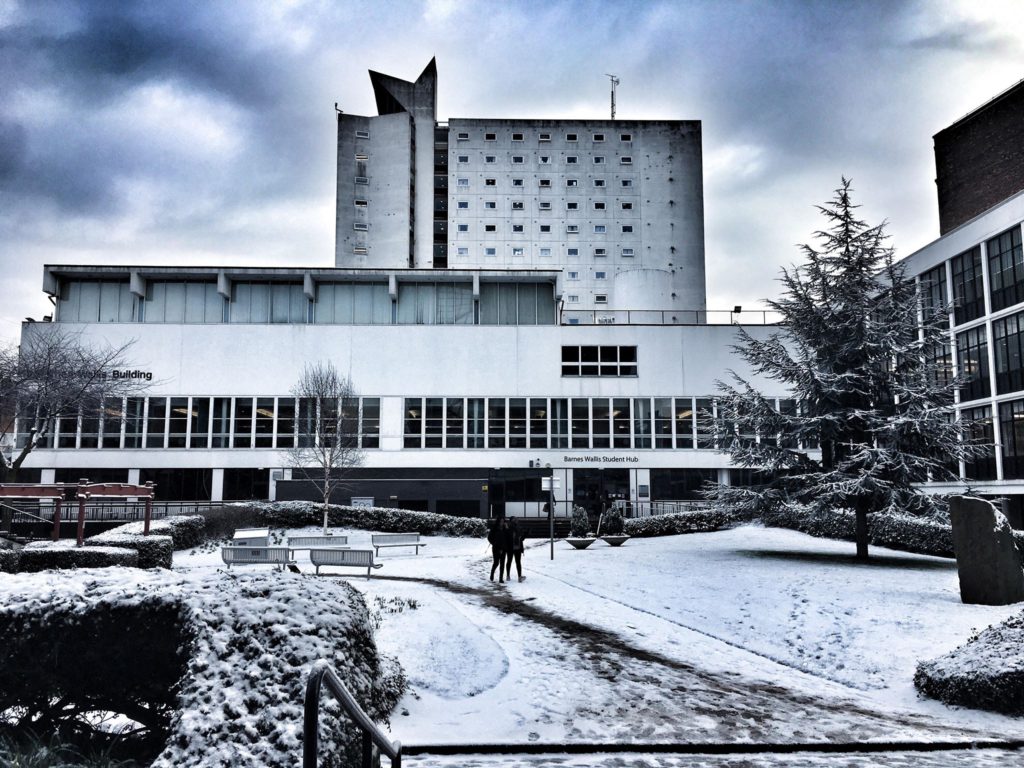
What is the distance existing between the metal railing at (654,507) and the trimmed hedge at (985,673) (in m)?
30.1

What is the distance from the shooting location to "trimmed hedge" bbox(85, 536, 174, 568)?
60.2 ft

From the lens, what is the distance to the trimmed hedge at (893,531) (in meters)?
22.1

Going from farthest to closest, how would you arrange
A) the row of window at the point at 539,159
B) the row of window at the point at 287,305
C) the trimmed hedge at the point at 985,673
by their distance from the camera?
the row of window at the point at 539,159
the row of window at the point at 287,305
the trimmed hedge at the point at 985,673

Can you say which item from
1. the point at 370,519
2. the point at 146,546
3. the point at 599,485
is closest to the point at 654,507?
the point at 599,485

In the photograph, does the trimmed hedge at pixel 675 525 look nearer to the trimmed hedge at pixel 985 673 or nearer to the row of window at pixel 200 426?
the row of window at pixel 200 426

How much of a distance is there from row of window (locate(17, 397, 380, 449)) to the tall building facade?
32.3 metres

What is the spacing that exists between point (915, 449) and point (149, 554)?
19485 millimetres

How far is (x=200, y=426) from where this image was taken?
1759 inches

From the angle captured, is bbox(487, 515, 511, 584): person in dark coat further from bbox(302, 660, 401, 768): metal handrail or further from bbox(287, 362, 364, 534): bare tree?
bbox(287, 362, 364, 534): bare tree

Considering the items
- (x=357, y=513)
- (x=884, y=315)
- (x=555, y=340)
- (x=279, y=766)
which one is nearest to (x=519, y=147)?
(x=555, y=340)

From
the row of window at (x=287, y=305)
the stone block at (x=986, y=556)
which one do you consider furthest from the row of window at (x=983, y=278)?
the stone block at (x=986, y=556)

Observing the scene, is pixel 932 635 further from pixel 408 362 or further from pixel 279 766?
pixel 408 362

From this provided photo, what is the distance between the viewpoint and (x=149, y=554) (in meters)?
18.5

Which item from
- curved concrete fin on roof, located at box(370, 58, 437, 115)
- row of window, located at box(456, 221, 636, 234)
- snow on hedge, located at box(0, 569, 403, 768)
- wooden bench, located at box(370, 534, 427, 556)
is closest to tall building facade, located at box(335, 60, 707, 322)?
row of window, located at box(456, 221, 636, 234)
